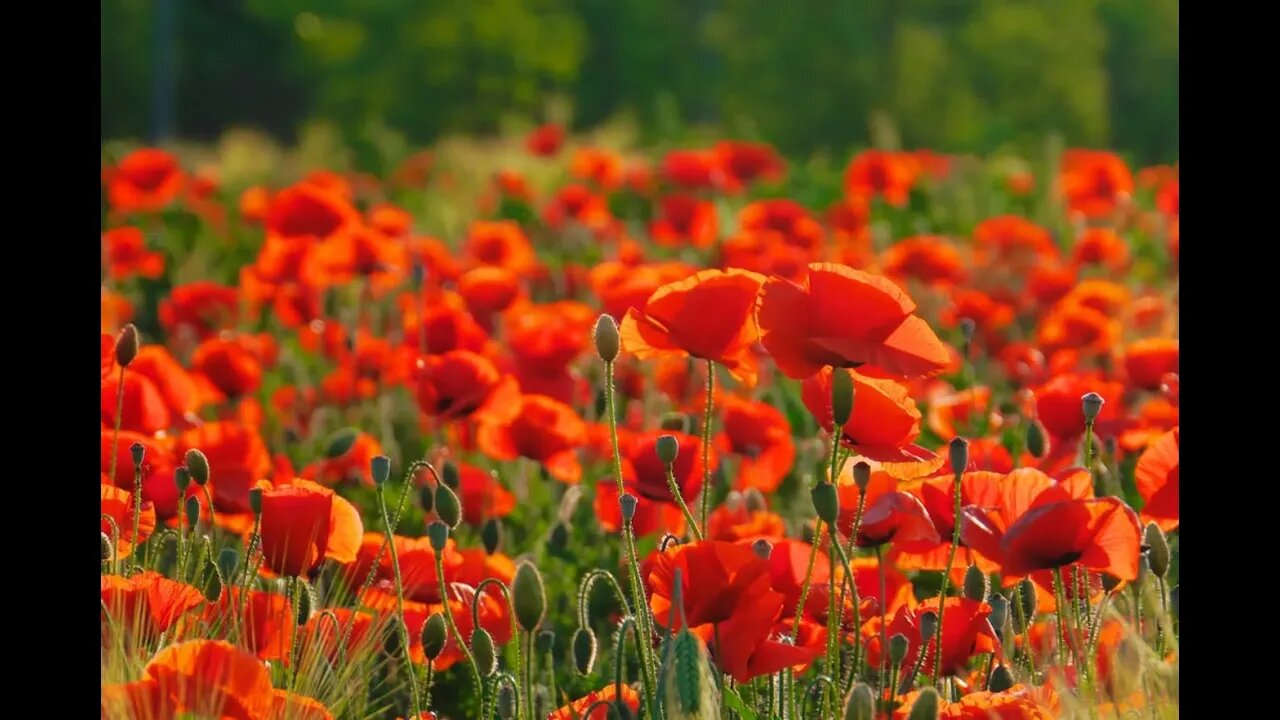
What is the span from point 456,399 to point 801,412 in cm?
144

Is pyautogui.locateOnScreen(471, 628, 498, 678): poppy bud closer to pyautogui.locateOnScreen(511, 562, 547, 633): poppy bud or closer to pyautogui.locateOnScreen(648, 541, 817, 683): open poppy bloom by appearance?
pyautogui.locateOnScreen(511, 562, 547, 633): poppy bud

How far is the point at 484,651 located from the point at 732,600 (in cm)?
28

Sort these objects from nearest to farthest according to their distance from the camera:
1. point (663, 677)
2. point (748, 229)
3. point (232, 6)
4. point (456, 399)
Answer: point (663, 677) → point (456, 399) → point (748, 229) → point (232, 6)

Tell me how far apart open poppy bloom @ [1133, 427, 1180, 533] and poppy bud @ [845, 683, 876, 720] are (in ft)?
1.95

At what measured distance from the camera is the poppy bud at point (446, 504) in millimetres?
1933

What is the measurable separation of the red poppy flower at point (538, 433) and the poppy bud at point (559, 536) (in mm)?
204

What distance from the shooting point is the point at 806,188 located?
31.1 feet

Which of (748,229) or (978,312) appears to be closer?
(978,312)

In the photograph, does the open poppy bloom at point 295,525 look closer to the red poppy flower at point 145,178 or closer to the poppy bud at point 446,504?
the poppy bud at point 446,504

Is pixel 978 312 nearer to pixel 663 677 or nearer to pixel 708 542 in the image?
pixel 708 542

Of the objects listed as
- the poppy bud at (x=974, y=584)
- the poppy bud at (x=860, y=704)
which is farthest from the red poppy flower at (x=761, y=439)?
the poppy bud at (x=860, y=704)
